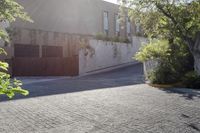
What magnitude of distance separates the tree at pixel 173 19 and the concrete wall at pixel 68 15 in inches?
631

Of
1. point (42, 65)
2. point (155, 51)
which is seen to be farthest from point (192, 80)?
point (42, 65)

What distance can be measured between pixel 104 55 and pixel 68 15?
905 cm

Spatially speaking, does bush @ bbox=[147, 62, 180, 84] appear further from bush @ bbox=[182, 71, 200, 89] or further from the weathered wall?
the weathered wall

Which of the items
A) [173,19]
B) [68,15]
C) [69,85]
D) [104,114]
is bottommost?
[69,85]

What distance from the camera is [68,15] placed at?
38.2 m

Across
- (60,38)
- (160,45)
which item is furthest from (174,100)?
(60,38)

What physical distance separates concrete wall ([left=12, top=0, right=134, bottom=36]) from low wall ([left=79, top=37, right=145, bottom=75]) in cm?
521

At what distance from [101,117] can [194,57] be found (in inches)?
376

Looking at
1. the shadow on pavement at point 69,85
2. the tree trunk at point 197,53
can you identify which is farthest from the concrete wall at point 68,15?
the tree trunk at point 197,53

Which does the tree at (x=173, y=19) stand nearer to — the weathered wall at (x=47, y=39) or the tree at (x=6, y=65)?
the tree at (x=6, y=65)

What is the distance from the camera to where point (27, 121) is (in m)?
8.71

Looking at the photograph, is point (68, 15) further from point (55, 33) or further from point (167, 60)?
point (167, 60)

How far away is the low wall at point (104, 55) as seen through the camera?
28.3 m

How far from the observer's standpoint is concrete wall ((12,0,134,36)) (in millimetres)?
34031
